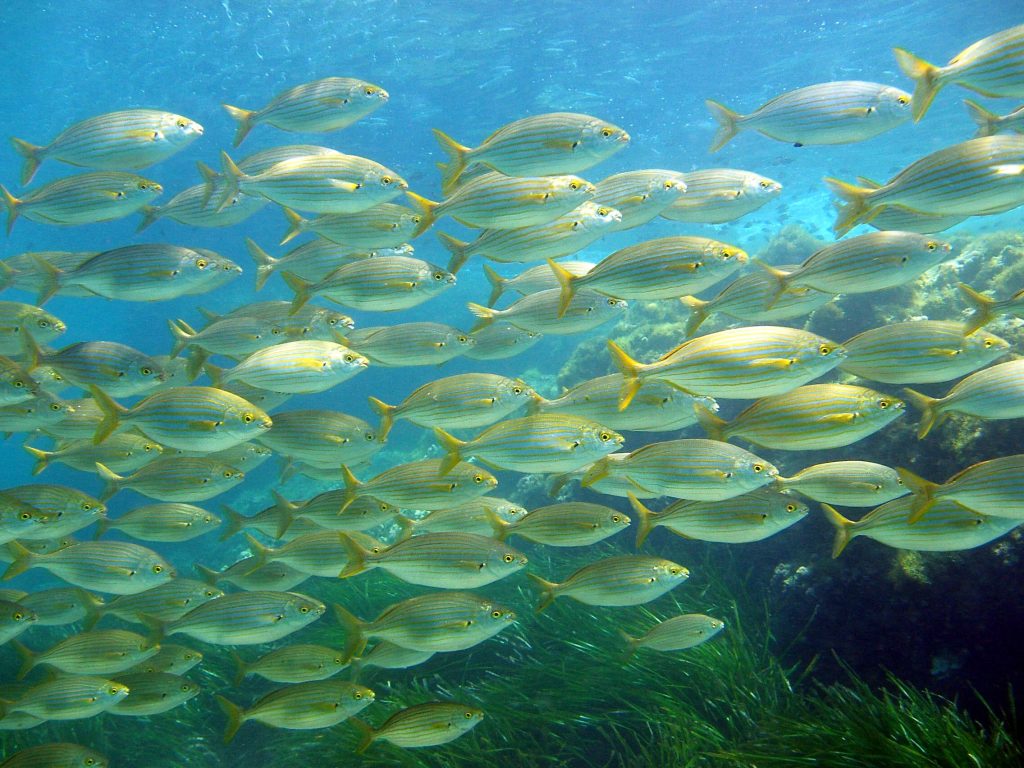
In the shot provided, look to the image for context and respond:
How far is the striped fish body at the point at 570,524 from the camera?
4.25 m

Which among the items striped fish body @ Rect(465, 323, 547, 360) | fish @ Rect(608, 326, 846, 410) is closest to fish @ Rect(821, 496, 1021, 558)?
fish @ Rect(608, 326, 846, 410)

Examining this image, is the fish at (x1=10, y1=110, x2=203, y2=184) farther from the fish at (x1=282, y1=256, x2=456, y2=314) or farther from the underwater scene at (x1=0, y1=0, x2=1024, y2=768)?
the fish at (x1=282, y1=256, x2=456, y2=314)

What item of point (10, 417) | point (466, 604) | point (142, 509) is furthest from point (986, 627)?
point (10, 417)

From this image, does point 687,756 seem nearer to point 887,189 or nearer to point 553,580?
point 553,580

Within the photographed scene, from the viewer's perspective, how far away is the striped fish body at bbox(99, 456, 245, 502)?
4805mm

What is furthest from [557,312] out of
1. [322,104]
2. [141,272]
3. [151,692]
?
[151,692]

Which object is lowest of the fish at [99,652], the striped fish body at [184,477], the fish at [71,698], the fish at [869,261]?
the fish at [71,698]

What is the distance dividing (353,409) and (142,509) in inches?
943

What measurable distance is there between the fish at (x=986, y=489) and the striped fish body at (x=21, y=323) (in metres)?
6.46

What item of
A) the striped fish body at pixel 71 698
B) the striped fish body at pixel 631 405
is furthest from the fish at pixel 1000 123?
the striped fish body at pixel 71 698

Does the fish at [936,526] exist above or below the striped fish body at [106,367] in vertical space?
below

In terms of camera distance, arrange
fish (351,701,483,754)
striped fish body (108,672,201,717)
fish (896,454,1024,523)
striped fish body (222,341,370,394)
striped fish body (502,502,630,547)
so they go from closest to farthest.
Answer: fish (896,454,1024,523) → fish (351,701,483,754) → striped fish body (502,502,630,547) → striped fish body (222,341,370,394) → striped fish body (108,672,201,717)

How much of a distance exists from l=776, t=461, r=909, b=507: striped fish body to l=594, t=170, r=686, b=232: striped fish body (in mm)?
2286

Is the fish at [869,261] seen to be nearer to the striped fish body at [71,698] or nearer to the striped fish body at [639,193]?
the striped fish body at [639,193]
